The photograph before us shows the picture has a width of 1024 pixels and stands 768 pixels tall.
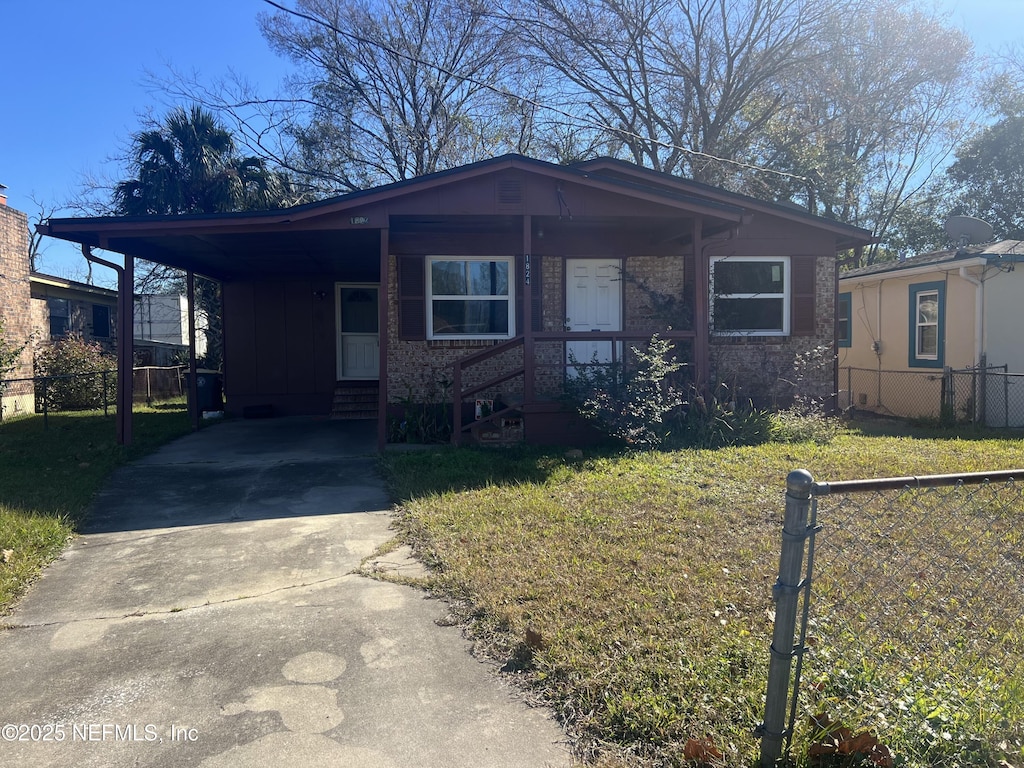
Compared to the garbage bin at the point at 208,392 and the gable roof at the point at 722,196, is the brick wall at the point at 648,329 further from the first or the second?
the garbage bin at the point at 208,392

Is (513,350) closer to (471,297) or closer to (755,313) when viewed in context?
(471,297)

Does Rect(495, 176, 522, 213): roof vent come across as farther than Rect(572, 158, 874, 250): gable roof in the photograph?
No

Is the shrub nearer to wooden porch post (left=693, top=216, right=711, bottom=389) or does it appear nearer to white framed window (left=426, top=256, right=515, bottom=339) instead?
wooden porch post (left=693, top=216, right=711, bottom=389)

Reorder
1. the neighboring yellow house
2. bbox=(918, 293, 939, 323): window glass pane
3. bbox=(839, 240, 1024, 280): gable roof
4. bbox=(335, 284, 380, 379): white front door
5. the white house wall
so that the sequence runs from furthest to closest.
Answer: the white house wall → bbox=(335, 284, 380, 379): white front door → bbox=(918, 293, 939, 323): window glass pane → the neighboring yellow house → bbox=(839, 240, 1024, 280): gable roof

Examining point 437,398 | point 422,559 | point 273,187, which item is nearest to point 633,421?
point 437,398

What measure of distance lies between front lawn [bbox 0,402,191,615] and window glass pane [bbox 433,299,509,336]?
4.59 m

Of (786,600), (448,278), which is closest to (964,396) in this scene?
(448,278)

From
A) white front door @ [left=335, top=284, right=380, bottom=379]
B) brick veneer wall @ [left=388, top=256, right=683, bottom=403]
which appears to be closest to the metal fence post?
brick veneer wall @ [left=388, top=256, right=683, bottom=403]

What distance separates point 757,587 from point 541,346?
7.06 metres

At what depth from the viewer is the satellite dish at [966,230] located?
1344cm

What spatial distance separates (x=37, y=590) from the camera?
15.4 feet

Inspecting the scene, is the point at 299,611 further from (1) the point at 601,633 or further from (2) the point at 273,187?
(2) the point at 273,187

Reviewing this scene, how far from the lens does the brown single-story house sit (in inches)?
368

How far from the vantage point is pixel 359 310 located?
14.8 m
